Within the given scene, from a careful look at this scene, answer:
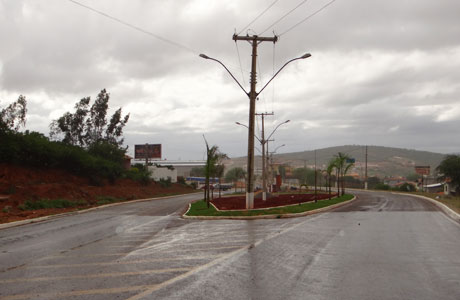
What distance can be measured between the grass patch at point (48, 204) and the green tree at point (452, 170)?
53077 millimetres

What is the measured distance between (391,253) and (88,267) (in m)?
7.23

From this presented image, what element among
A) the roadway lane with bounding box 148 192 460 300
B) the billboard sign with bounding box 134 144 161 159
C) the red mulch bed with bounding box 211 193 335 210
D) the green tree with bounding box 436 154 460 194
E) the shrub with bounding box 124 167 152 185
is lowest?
the red mulch bed with bounding box 211 193 335 210

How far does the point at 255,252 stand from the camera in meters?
10.5

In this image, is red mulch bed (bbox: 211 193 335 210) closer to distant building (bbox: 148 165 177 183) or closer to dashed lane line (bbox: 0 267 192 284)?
dashed lane line (bbox: 0 267 192 284)

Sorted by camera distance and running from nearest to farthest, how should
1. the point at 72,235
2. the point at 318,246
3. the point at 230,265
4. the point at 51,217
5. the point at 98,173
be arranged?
the point at 230,265 < the point at 318,246 < the point at 72,235 < the point at 51,217 < the point at 98,173

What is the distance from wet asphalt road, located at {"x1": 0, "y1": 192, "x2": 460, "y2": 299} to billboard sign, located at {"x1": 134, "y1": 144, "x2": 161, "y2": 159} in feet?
275

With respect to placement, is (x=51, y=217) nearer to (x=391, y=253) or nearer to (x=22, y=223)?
(x=22, y=223)

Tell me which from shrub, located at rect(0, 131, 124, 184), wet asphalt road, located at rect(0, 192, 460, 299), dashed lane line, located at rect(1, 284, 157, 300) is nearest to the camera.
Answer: dashed lane line, located at rect(1, 284, 157, 300)

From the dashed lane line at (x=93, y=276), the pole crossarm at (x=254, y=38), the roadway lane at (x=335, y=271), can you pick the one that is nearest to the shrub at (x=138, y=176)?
the pole crossarm at (x=254, y=38)

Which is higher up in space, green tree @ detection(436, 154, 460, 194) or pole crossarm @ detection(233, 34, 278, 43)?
pole crossarm @ detection(233, 34, 278, 43)

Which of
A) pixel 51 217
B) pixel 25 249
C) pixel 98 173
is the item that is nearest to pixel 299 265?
pixel 25 249

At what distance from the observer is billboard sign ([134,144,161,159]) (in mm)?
98188

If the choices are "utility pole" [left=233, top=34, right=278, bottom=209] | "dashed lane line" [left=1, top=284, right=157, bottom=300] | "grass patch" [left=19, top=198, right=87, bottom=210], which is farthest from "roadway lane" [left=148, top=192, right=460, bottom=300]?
"grass patch" [left=19, top=198, right=87, bottom=210]

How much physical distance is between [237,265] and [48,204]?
27548mm
